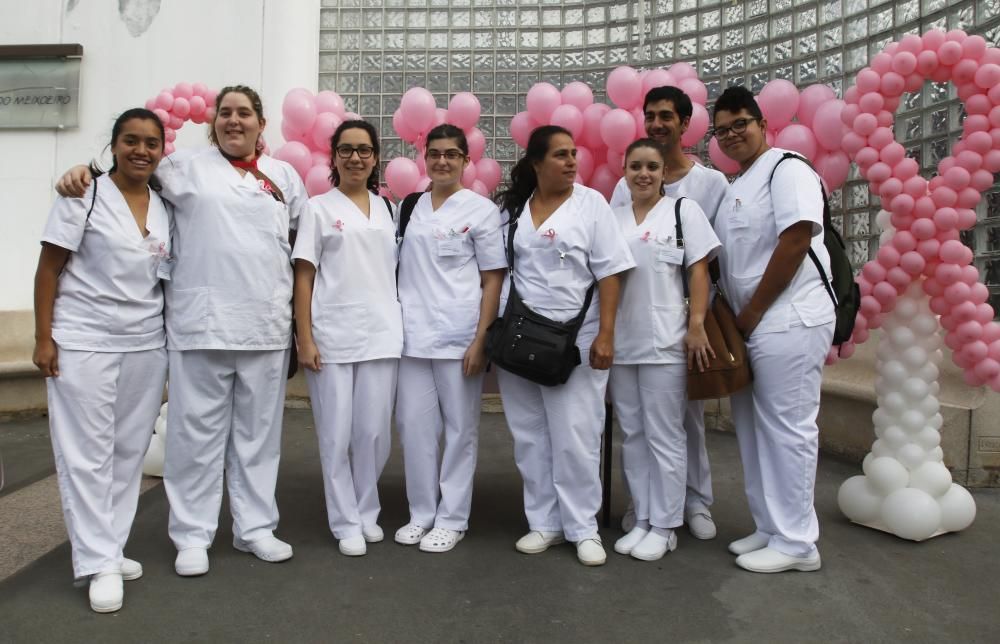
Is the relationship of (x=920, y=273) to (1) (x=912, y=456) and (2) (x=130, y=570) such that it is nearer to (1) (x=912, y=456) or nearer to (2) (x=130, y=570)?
(1) (x=912, y=456)

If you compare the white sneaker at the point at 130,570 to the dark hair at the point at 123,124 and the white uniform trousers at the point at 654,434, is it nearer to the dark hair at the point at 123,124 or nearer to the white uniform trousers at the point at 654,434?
the dark hair at the point at 123,124

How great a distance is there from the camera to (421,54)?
6223 mm

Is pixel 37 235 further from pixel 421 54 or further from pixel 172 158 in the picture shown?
pixel 172 158

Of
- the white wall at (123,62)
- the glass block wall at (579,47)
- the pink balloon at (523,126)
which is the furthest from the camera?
the white wall at (123,62)

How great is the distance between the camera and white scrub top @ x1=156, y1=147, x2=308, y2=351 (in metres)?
2.72

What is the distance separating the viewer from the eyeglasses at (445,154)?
3014mm

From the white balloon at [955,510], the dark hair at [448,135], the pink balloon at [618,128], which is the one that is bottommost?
the white balloon at [955,510]

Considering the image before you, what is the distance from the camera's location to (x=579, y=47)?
19.9ft

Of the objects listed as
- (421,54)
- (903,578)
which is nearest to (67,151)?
(421,54)

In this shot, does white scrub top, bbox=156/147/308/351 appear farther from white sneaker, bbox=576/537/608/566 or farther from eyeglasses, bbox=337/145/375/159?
white sneaker, bbox=576/537/608/566

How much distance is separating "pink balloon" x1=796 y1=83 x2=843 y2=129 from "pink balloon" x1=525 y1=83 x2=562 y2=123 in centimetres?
133

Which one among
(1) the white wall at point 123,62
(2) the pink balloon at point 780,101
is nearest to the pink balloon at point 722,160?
(2) the pink balloon at point 780,101

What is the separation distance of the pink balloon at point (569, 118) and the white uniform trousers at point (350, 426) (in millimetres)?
1908

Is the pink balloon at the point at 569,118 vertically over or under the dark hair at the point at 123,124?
over
